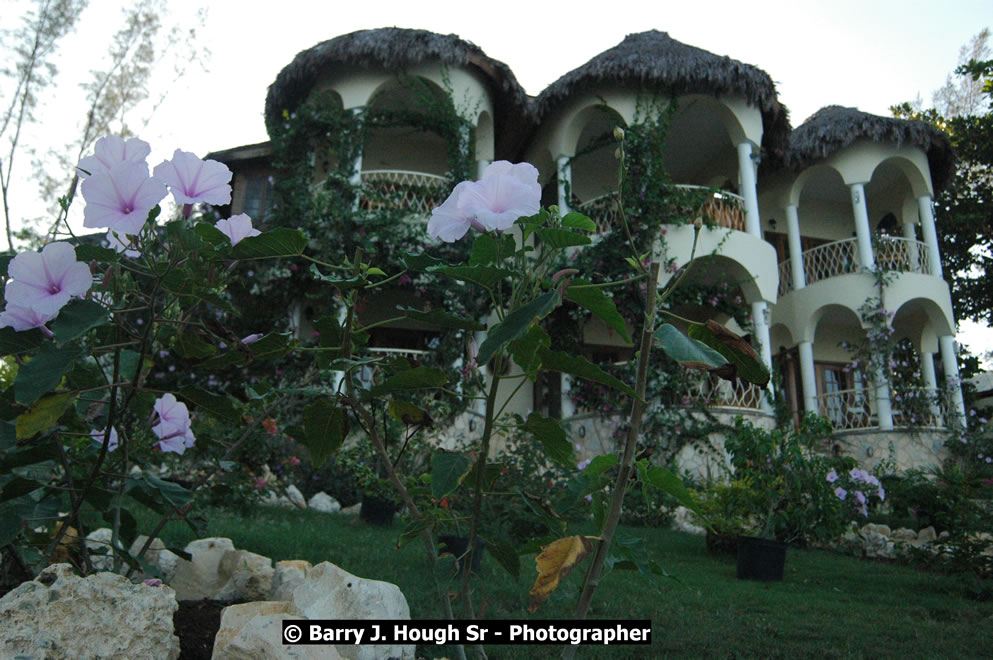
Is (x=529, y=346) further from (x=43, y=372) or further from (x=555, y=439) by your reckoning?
(x=43, y=372)

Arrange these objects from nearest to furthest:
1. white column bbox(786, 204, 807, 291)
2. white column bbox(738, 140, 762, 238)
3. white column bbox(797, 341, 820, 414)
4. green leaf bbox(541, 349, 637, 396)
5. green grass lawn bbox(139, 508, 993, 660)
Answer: green leaf bbox(541, 349, 637, 396) → green grass lawn bbox(139, 508, 993, 660) → white column bbox(738, 140, 762, 238) → white column bbox(797, 341, 820, 414) → white column bbox(786, 204, 807, 291)

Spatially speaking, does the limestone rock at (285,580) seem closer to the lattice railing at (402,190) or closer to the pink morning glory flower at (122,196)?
the pink morning glory flower at (122,196)

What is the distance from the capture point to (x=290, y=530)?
472 cm

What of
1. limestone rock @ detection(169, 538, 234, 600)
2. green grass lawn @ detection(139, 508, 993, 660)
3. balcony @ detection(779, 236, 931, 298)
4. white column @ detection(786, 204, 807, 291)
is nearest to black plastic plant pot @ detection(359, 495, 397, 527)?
green grass lawn @ detection(139, 508, 993, 660)

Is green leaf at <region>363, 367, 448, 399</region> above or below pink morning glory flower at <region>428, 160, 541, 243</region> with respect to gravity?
below

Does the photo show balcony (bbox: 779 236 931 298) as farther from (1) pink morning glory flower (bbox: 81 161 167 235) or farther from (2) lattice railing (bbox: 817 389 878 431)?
(1) pink morning glory flower (bbox: 81 161 167 235)

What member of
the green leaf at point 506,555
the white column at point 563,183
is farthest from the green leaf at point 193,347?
the white column at point 563,183

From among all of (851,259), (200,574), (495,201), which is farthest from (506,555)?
(851,259)

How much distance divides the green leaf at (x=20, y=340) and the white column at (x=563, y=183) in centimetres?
949

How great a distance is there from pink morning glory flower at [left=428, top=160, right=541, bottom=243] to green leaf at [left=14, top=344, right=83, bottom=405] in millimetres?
671

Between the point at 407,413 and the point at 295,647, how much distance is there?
60cm

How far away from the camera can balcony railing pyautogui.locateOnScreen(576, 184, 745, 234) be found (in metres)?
10.4

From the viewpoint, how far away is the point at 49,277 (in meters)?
1.23

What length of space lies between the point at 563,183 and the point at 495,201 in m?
9.95
